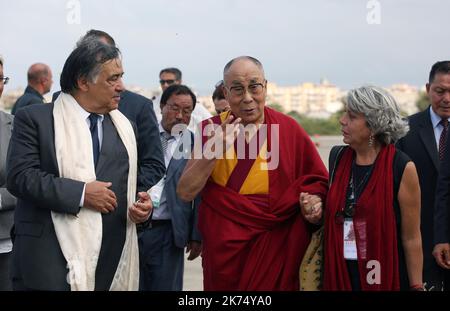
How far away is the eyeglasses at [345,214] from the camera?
15.2 ft

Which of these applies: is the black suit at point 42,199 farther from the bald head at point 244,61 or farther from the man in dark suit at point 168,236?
the man in dark suit at point 168,236

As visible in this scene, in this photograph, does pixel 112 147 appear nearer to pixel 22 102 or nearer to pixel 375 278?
pixel 375 278

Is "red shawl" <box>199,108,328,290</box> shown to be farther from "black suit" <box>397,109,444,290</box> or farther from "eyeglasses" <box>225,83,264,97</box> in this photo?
"black suit" <box>397,109,444,290</box>

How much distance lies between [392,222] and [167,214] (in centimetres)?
220

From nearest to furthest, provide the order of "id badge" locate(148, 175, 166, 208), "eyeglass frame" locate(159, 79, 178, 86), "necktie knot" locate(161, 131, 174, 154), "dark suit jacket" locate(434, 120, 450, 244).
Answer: "dark suit jacket" locate(434, 120, 450, 244) < "id badge" locate(148, 175, 166, 208) < "necktie knot" locate(161, 131, 174, 154) < "eyeglass frame" locate(159, 79, 178, 86)

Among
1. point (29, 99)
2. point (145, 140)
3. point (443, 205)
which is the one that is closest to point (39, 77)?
point (29, 99)

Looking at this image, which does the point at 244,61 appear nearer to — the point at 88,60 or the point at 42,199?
the point at 88,60

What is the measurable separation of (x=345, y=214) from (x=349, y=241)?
14 cm

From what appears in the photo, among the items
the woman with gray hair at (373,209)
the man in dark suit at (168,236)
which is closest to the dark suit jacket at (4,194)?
the man in dark suit at (168,236)

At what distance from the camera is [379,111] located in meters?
4.63

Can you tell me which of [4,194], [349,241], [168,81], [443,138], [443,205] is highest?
[168,81]

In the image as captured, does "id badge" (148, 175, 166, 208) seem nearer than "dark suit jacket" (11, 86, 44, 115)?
Yes

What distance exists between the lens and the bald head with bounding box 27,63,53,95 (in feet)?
30.6

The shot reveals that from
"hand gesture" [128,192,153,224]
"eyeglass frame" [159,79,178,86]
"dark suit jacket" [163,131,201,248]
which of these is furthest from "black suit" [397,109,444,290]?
"eyeglass frame" [159,79,178,86]
